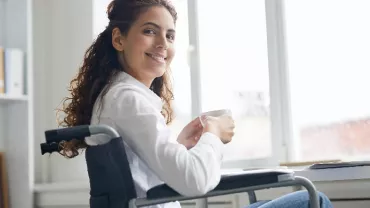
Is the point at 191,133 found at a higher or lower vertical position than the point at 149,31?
lower

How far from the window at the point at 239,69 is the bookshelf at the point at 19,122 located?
37.4 inches

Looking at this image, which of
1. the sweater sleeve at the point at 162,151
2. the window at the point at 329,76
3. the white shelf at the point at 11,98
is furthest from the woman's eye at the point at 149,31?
the white shelf at the point at 11,98

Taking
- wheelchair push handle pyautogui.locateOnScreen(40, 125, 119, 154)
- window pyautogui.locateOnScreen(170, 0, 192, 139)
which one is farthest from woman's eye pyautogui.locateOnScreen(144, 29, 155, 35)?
window pyautogui.locateOnScreen(170, 0, 192, 139)

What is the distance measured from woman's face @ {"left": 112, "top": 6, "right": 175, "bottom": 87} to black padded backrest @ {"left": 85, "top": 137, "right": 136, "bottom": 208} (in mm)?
278

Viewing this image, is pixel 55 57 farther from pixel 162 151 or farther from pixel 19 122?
pixel 162 151

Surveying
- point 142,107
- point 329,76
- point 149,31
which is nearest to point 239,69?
point 329,76

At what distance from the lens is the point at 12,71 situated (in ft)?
9.80

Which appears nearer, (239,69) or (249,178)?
(249,178)

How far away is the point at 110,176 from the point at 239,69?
162 centimetres

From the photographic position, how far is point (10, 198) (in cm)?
303

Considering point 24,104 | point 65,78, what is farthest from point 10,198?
point 65,78

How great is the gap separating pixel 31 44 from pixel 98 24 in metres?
0.38

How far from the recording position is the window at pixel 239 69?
264cm

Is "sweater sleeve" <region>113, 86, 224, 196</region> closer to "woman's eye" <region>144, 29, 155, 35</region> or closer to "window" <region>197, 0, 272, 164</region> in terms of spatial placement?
"woman's eye" <region>144, 29, 155, 35</region>
